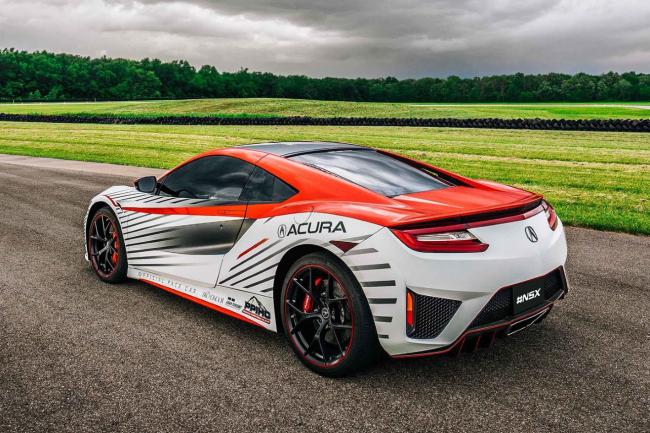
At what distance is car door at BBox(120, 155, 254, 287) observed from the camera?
4.36 m

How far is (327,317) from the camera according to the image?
3.60 meters

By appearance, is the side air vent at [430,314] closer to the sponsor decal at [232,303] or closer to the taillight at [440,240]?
the taillight at [440,240]

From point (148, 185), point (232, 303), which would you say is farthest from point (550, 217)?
point (148, 185)

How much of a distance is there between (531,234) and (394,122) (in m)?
31.4

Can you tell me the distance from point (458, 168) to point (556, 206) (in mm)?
5271

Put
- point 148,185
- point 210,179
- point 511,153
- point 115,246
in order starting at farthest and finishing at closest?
point 511,153
point 115,246
point 148,185
point 210,179

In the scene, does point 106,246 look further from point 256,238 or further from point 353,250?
point 353,250

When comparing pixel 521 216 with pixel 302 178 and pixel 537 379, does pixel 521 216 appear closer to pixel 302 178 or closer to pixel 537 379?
pixel 537 379

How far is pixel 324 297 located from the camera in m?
3.63

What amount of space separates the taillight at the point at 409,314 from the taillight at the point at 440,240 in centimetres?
26

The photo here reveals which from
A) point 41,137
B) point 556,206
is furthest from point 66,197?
point 41,137

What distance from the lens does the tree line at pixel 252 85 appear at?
315ft

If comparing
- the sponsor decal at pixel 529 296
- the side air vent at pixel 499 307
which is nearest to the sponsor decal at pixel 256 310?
the side air vent at pixel 499 307

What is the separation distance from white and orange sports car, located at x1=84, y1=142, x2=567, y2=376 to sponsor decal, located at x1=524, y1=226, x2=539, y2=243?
1 centimetres
